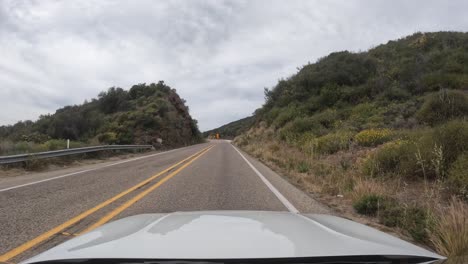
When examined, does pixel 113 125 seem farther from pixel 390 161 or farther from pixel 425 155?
pixel 425 155

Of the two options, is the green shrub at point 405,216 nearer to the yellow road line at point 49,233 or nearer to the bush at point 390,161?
the bush at point 390,161

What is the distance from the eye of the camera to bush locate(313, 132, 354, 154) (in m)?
16.3

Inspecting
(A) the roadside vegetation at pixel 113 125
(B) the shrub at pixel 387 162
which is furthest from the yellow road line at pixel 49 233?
(A) the roadside vegetation at pixel 113 125

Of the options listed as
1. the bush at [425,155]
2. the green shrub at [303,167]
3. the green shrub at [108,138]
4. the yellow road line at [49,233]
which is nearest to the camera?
the yellow road line at [49,233]

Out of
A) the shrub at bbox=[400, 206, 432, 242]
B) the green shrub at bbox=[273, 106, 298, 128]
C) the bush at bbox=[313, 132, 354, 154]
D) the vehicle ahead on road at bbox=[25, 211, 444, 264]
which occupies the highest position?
the green shrub at bbox=[273, 106, 298, 128]

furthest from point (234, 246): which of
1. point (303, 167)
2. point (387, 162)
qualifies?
point (303, 167)

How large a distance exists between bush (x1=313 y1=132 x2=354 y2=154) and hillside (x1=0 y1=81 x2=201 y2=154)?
44.4ft

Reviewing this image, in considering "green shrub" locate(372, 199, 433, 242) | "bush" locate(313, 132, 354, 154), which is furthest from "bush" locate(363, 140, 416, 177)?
"bush" locate(313, 132, 354, 154)

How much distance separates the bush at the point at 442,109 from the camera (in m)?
17.2

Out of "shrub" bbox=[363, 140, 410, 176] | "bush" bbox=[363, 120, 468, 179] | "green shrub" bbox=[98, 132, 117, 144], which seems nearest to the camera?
"bush" bbox=[363, 120, 468, 179]

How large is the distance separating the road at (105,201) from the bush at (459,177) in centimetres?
243

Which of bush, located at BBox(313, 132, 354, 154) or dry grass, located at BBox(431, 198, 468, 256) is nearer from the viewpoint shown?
dry grass, located at BBox(431, 198, 468, 256)

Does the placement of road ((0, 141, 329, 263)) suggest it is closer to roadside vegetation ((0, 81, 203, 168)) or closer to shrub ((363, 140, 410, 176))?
shrub ((363, 140, 410, 176))

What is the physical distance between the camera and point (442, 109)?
688 inches
